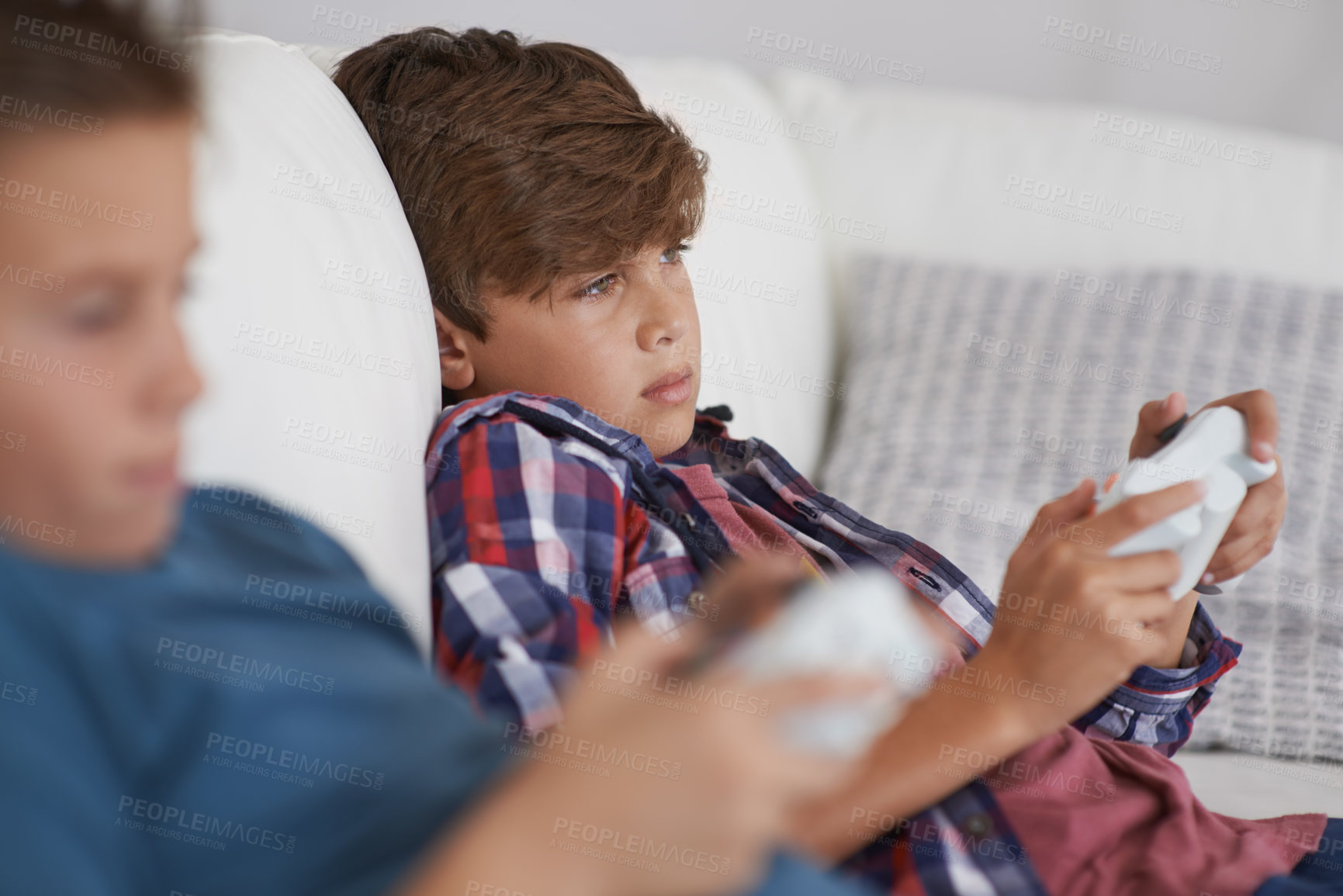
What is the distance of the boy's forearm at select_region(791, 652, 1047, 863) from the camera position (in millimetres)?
590

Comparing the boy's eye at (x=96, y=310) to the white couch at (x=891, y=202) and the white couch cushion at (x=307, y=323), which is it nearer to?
the white couch cushion at (x=307, y=323)

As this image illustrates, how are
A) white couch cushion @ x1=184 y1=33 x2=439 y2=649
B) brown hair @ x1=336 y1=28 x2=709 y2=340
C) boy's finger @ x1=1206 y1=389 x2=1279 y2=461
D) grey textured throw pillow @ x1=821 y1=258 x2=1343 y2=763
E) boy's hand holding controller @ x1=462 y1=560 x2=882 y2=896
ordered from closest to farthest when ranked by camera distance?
Answer: boy's hand holding controller @ x1=462 y1=560 x2=882 y2=896 < white couch cushion @ x1=184 y1=33 x2=439 y2=649 < boy's finger @ x1=1206 y1=389 x2=1279 y2=461 < brown hair @ x1=336 y1=28 x2=709 y2=340 < grey textured throw pillow @ x1=821 y1=258 x2=1343 y2=763

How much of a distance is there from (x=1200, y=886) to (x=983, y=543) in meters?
0.57

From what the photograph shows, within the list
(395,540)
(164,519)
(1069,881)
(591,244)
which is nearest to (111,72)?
(164,519)

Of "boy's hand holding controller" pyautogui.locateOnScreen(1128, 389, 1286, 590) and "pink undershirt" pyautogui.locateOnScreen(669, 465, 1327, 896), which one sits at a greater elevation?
"boy's hand holding controller" pyautogui.locateOnScreen(1128, 389, 1286, 590)

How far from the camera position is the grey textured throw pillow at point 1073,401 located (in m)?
1.12

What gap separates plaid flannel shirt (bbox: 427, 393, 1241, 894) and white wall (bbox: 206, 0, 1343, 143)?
1054 millimetres

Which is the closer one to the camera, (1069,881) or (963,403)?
(1069,881)

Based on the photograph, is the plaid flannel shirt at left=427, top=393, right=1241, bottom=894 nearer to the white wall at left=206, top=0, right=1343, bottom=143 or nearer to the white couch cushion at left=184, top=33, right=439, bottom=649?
the white couch cushion at left=184, top=33, right=439, bottom=649

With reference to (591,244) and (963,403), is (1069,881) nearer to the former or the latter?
(591,244)

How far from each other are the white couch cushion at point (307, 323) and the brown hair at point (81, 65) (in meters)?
0.07

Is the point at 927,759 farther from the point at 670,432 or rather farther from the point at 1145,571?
the point at 670,432

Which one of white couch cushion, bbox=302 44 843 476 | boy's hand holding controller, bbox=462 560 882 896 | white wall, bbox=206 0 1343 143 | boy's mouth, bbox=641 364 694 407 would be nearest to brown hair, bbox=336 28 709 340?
boy's mouth, bbox=641 364 694 407

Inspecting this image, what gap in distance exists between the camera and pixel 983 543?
1.19 meters
